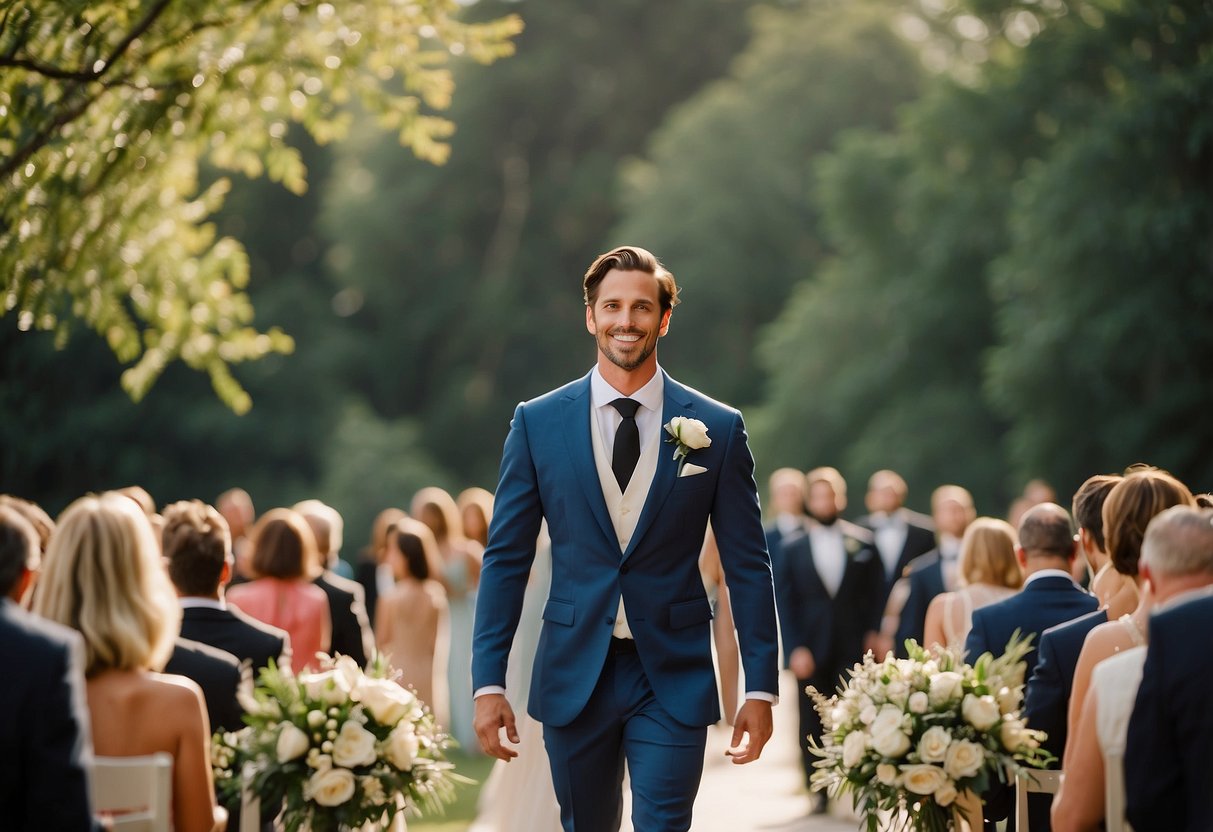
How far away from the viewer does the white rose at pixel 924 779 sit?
515cm

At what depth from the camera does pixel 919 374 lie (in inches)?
1319

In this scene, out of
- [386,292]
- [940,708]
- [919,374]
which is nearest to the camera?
[940,708]

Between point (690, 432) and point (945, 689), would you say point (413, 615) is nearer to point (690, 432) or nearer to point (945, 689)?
point (690, 432)

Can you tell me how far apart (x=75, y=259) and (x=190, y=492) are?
96.6 ft

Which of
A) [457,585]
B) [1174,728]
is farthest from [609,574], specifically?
[457,585]

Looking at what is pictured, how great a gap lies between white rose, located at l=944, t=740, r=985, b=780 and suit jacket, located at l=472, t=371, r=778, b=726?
0.64 meters

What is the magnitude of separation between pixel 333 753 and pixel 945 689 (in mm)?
1908

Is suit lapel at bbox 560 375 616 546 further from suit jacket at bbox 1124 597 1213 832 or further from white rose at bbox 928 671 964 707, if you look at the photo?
suit jacket at bbox 1124 597 1213 832

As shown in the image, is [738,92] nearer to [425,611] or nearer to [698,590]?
[425,611]

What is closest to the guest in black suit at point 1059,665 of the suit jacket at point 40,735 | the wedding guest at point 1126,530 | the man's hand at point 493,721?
the wedding guest at point 1126,530

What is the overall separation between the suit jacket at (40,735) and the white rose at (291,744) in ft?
3.33

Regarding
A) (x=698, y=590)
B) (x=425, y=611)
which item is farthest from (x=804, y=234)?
(x=698, y=590)

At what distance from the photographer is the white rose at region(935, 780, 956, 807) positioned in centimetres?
514

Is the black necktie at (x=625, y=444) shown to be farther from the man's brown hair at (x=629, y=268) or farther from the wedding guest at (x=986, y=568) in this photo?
the wedding guest at (x=986, y=568)
